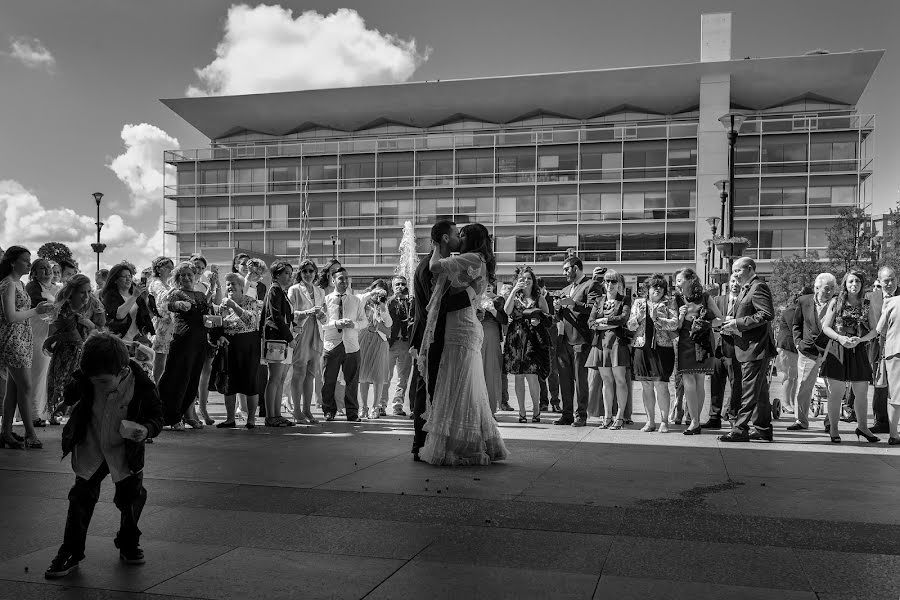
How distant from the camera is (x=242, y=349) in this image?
33.2ft

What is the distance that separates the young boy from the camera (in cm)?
427

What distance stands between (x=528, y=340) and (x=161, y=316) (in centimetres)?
465

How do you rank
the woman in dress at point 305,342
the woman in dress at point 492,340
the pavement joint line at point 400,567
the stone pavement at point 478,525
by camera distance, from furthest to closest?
the woman in dress at point 492,340, the woman in dress at point 305,342, the stone pavement at point 478,525, the pavement joint line at point 400,567

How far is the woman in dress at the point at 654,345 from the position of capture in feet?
32.7

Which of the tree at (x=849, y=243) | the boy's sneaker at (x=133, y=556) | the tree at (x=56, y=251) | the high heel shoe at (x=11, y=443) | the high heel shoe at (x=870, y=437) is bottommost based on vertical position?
the high heel shoe at (x=870, y=437)

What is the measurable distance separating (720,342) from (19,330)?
772cm

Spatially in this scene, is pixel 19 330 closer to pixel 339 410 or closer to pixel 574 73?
pixel 339 410

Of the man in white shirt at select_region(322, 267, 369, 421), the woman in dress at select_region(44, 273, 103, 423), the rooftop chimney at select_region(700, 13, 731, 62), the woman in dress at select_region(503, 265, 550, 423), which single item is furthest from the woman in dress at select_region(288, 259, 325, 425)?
the rooftop chimney at select_region(700, 13, 731, 62)

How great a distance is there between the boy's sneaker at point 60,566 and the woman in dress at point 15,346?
4.41 m

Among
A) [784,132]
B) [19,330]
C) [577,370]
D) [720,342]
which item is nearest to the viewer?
[19,330]

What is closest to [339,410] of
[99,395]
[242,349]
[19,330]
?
[242,349]

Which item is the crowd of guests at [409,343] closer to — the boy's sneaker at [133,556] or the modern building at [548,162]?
the boy's sneaker at [133,556]

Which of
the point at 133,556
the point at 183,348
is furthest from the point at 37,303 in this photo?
the point at 133,556

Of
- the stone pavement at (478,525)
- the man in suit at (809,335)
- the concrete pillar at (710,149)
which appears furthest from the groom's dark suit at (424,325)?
the concrete pillar at (710,149)
